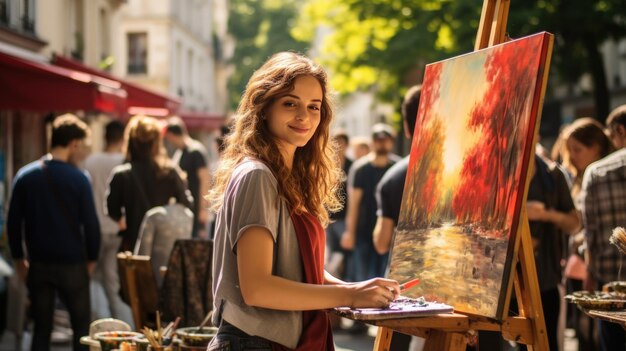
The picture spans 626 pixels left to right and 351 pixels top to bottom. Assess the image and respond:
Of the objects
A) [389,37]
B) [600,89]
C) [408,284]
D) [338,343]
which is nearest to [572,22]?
[600,89]

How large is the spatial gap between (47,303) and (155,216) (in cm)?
97

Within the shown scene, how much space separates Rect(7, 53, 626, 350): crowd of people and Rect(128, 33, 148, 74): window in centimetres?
2809

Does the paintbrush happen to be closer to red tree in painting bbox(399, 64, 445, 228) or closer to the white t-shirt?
red tree in painting bbox(399, 64, 445, 228)

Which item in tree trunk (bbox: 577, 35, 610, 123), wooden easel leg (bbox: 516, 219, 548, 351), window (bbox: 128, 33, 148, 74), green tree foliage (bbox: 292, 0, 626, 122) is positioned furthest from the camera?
window (bbox: 128, 33, 148, 74)

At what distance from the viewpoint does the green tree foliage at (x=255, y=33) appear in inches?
2522

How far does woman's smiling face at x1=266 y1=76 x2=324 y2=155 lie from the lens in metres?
3.78

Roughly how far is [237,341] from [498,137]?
140 centimetres

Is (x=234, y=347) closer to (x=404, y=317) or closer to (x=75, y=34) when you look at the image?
(x=404, y=317)

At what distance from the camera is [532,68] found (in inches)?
163

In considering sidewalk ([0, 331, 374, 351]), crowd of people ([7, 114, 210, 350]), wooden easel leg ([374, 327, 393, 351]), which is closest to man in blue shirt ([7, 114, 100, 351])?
crowd of people ([7, 114, 210, 350])

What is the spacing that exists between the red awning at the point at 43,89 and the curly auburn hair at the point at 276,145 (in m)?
6.41

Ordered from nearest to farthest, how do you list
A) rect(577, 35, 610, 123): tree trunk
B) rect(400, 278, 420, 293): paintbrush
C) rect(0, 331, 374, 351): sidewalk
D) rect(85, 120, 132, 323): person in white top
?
rect(400, 278, 420, 293): paintbrush < rect(85, 120, 132, 323): person in white top < rect(0, 331, 374, 351): sidewalk < rect(577, 35, 610, 123): tree trunk

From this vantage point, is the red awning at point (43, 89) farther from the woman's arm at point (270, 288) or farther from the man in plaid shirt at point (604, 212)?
the woman's arm at point (270, 288)

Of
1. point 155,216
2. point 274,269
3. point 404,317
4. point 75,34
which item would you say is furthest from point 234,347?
point 75,34
